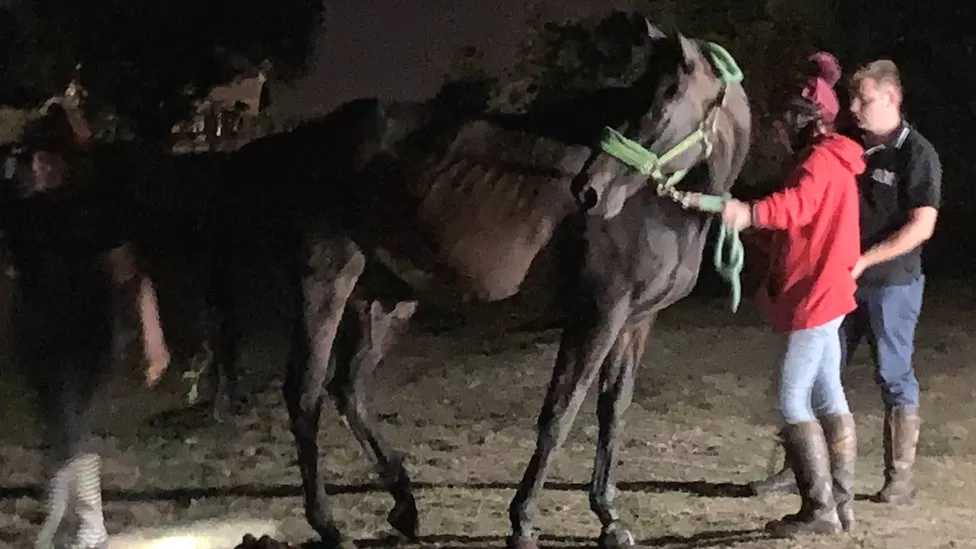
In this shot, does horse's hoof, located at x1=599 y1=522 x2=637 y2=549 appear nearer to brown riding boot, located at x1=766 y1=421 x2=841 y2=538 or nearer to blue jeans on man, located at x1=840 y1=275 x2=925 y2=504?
brown riding boot, located at x1=766 y1=421 x2=841 y2=538

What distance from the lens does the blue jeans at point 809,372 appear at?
3.49m

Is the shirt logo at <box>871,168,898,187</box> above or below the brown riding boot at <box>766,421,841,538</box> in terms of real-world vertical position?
above

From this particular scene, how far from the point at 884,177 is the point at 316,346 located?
2.10m

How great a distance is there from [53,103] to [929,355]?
5.15m

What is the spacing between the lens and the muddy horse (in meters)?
3.10

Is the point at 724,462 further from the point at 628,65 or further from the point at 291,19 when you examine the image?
the point at 291,19

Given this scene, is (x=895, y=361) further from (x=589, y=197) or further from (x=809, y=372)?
(x=589, y=197)

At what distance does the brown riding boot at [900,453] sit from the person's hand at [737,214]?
136cm

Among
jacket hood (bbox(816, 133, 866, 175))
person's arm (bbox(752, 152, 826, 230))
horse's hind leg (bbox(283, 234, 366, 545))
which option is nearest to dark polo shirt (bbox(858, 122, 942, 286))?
jacket hood (bbox(816, 133, 866, 175))

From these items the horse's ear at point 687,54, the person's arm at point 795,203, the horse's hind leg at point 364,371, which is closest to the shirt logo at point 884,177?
the person's arm at point 795,203

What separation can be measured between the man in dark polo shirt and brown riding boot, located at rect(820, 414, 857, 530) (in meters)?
0.37

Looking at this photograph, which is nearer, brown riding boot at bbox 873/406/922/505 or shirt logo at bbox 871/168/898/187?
shirt logo at bbox 871/168/898/187

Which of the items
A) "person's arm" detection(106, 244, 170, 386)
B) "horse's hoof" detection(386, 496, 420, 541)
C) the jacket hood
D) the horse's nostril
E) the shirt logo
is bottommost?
"horse's hoof" detection(386, 496, 420, 541)

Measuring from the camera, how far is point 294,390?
11.7 feet
